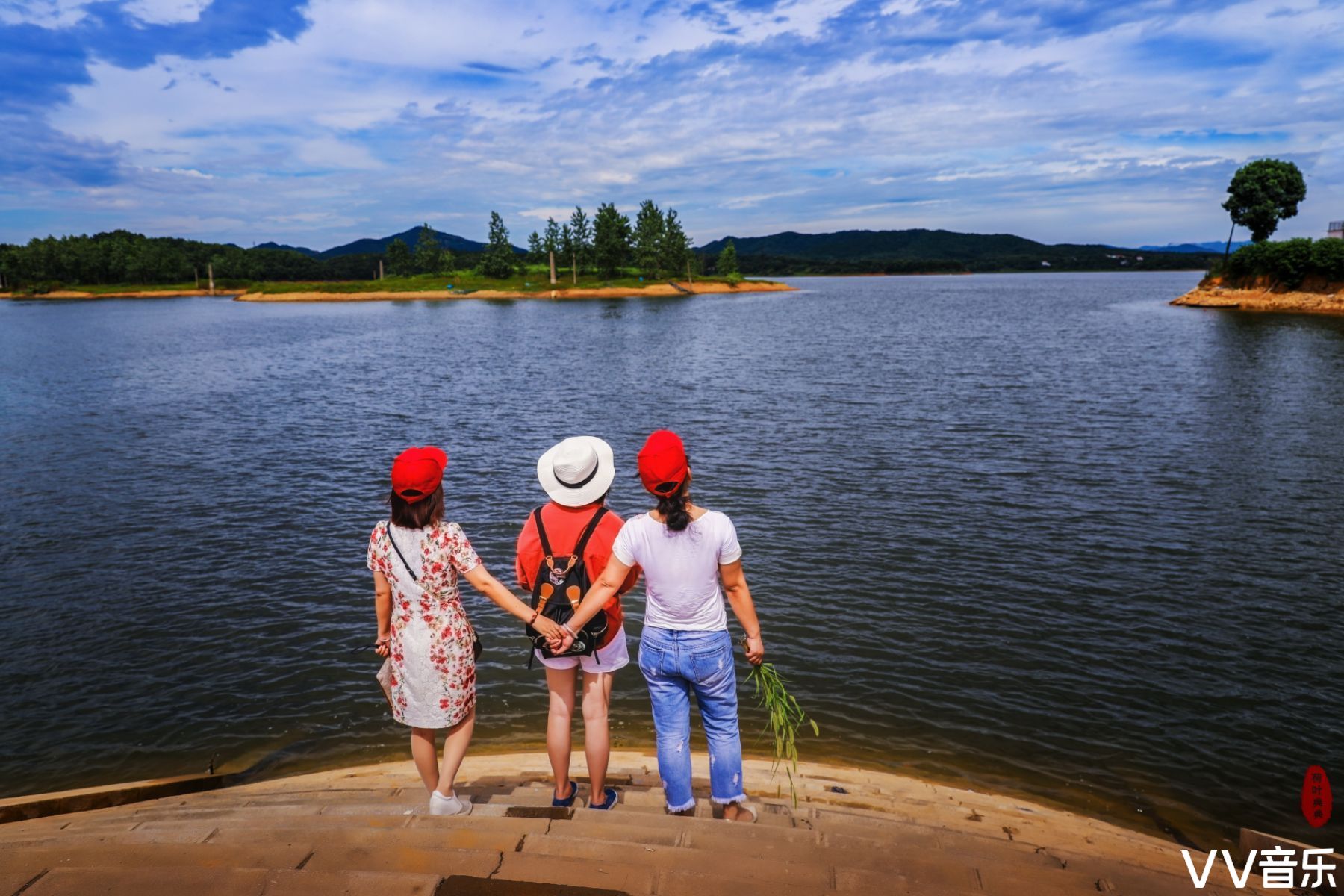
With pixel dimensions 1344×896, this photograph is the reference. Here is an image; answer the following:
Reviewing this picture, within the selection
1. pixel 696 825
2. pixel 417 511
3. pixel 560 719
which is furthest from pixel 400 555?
pixel 696 825

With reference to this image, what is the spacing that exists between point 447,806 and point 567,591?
78.6 inches

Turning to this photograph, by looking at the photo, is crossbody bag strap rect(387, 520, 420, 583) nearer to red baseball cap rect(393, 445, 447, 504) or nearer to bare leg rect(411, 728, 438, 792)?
red baseball cap rect(393, 445, 447, 504)

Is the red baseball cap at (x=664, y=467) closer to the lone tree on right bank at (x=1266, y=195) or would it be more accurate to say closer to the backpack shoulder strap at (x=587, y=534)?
the backpack shoulder strap at (x=587, y=534)

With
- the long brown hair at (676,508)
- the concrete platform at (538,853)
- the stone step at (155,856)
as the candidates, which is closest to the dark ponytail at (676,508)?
the long brown hair at (676,508)

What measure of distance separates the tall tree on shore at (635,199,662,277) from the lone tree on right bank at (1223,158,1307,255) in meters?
93.6

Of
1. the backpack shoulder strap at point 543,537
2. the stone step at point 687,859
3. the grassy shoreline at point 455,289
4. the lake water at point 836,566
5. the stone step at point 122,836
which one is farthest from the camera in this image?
the grassy shoreline at point 455,289

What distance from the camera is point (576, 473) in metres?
5.83

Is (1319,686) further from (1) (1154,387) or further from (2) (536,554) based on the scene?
(1) (1154,387)

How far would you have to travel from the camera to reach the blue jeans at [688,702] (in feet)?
19.3

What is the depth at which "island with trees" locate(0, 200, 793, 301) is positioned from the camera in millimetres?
151250

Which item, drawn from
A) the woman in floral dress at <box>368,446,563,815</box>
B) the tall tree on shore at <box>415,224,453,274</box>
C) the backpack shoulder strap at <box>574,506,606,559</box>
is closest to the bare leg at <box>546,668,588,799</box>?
the woman in floral dress at <box>368,446,563,815</box>

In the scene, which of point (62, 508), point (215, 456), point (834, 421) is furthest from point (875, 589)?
point (215, 456)

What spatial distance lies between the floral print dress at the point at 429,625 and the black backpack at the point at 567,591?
1.64 feet

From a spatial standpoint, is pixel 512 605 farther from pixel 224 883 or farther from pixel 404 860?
pixel 224 883
